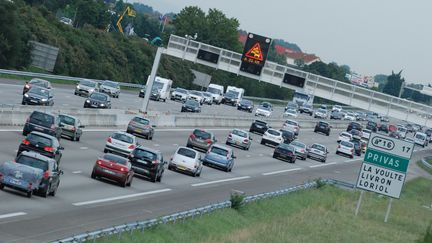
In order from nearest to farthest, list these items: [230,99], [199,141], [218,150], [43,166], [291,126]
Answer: [43,166] → [218,150] → [199,141] → [291,126] → [230,99]

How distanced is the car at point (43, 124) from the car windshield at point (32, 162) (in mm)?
14913

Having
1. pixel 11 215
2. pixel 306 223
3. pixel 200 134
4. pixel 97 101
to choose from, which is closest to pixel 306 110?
pixel 97 101

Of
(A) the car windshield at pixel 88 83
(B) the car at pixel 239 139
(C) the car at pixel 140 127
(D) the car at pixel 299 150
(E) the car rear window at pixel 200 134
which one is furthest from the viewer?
(A) the car windshield at pixel 88 83

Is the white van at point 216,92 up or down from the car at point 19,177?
up

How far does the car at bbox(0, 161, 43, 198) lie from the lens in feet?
96.8

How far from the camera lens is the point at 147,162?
42406 millimetres

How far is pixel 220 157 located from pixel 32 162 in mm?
25318

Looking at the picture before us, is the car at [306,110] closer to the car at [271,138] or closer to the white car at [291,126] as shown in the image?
the white car at [291,126]

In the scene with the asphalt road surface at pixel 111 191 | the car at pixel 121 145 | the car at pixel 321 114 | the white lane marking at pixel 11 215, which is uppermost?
the car at pixel 321 114

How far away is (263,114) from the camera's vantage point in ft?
374

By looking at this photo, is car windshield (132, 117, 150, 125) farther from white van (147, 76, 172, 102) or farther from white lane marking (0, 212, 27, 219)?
white van (147, 76, 172, 102)

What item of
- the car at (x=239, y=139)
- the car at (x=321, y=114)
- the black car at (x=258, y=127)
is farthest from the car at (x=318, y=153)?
the car at (x=321, y=114)

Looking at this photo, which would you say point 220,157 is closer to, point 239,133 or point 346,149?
point 239,133

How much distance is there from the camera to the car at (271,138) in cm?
8038
